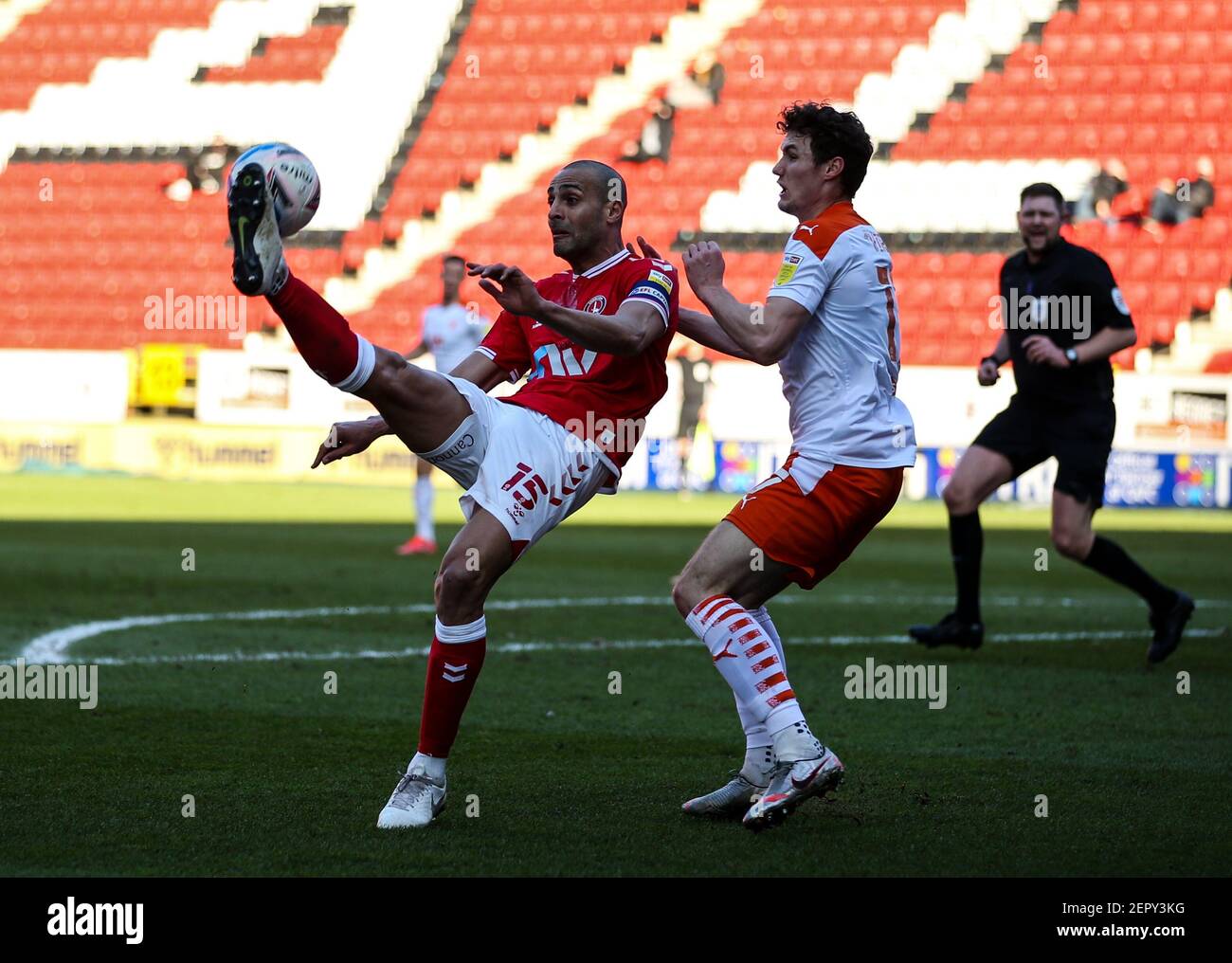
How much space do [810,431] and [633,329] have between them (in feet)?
2.01

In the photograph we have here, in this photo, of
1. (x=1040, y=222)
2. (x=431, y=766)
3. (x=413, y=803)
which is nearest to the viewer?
(x=413, y=803)

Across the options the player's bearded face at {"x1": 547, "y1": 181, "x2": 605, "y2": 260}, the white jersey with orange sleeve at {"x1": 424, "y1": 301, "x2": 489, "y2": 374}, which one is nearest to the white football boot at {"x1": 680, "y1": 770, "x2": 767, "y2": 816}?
the player's bearded face at {"x1": 547, "y1": 181, "x2": 605, "y2": 260}

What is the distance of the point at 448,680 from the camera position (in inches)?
194

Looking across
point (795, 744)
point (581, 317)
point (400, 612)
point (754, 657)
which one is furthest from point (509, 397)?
point (400, 612)

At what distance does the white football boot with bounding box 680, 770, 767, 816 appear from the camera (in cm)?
495

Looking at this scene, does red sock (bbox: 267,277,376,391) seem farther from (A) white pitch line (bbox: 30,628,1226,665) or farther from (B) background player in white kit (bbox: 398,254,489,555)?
(B) background player in white kit (bbox: 398,254,489,555)

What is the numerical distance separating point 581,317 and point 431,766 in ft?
4.24

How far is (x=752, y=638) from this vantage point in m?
4.84

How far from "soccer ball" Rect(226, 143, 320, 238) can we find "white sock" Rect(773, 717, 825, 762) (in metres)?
1.88

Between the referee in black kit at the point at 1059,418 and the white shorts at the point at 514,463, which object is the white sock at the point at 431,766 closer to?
the white shorts at the point at 514,463

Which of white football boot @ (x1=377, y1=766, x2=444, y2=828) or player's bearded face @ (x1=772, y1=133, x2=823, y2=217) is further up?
player's bearded face @ (x1=772, y1=133, x2=823, y2=217)

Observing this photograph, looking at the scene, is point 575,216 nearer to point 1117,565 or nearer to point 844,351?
point 844,351

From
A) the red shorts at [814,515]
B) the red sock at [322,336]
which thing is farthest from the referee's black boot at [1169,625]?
the red sock at [322,336]

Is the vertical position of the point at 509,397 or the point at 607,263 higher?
the point at 607,263
